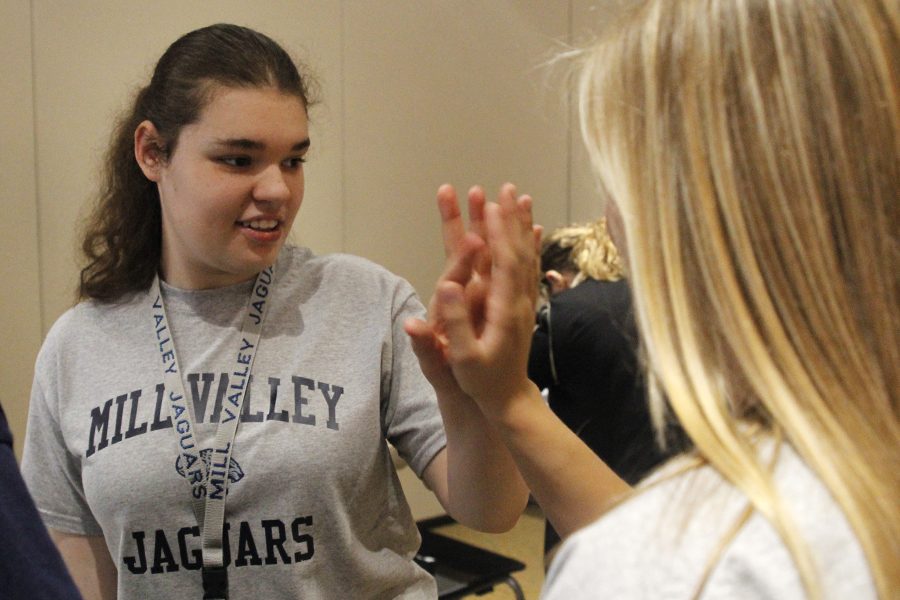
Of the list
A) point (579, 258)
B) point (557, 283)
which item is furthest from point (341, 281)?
point (557, 283)

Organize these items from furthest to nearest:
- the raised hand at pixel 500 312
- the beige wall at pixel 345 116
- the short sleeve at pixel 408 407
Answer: the beige wall at pixel 345 116 → the short sleeve at pixel 408 407 → the raised hand at pixel 500 312

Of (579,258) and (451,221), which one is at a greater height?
(451,221)

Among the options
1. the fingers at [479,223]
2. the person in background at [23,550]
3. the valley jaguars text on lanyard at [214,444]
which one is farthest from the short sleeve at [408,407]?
the person in background at [23,550]

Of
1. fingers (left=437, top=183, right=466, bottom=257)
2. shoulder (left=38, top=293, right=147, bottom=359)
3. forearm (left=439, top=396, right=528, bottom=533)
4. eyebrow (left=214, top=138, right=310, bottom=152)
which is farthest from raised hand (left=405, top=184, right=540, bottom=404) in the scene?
shoulder (left=38, top=293, right=147, bottom=359)

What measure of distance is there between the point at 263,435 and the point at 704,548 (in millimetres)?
923

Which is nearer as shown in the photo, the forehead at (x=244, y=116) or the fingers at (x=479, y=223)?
the fingers at (x=479, y=223)

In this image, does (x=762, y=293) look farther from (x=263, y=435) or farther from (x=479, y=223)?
(x=263, y=435)

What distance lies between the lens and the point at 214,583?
4.29 feet

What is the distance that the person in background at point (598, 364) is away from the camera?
2.45m

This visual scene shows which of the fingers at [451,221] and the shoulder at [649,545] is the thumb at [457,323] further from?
the shoulder at [649,545]

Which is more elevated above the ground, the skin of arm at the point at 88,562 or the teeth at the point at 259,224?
the teeth at the point at 259,224

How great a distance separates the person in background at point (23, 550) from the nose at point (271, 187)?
800 millimetres

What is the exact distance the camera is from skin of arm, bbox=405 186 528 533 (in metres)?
1.04

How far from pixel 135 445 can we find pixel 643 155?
3.27ft
